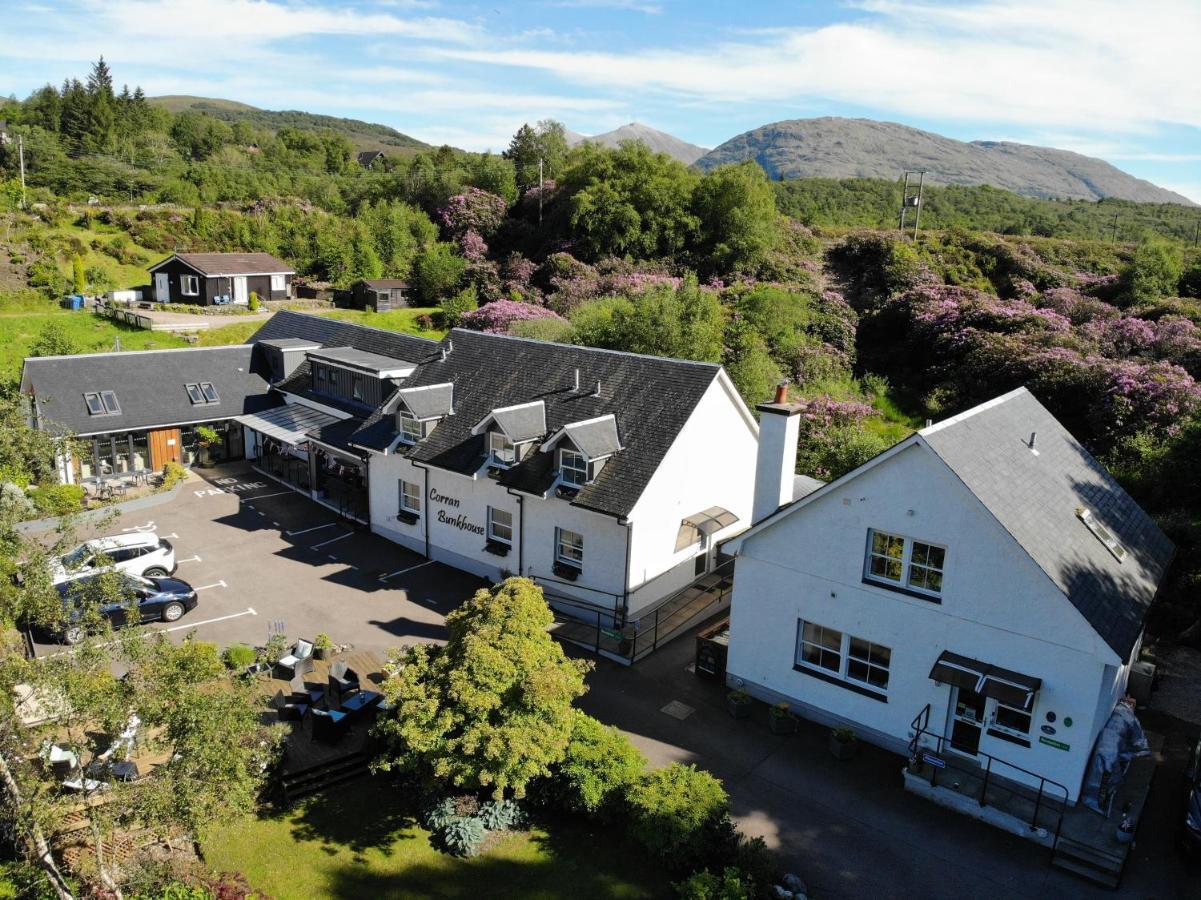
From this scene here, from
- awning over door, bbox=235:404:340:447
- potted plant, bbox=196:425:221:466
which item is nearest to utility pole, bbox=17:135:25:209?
potted plant, bbox=196:425:221:466

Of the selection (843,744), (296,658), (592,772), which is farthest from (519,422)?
(843,744)

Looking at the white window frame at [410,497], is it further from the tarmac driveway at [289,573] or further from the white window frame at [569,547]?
the white window frame at [569,547]

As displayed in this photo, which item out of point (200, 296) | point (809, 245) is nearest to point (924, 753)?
point (809, 245)

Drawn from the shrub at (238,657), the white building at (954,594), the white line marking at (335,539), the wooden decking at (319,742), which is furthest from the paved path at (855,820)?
the white line marking at (335,539)

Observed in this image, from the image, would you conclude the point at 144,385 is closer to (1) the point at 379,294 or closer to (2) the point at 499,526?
Answer: (2) the point at 499,526

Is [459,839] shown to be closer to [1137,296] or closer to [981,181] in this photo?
[1137,296]
